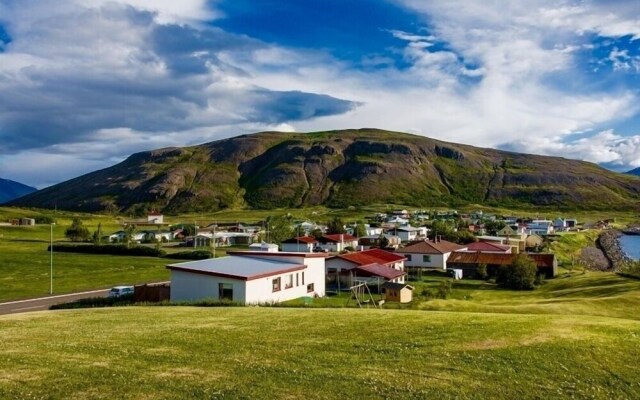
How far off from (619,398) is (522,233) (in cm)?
12927

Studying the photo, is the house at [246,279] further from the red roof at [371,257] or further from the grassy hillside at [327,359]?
the grassy hillside at [327,359]

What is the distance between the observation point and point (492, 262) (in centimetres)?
8312

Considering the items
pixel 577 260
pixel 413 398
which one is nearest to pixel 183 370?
pixel 413 398

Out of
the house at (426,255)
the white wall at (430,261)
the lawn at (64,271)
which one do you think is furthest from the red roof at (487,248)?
the lawn at (64,271)

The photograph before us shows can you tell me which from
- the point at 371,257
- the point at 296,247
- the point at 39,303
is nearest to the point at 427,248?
the point at 371,257

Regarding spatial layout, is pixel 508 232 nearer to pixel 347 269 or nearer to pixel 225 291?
pixel 347 269

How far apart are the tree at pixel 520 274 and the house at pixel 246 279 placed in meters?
29.7

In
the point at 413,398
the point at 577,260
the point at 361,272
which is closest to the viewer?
the point at 413,398

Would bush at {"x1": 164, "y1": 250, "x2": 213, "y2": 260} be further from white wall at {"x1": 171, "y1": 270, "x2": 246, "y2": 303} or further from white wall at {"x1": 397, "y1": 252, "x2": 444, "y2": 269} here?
white wall at {"x1": 171, "y1": 270, "x2": 246, "y2": 303}

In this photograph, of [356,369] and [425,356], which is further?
[425,356]

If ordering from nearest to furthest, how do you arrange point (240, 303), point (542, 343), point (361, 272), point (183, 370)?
point (183, 370) < point (542, 343) < point (240, 303) < point (361, 272)

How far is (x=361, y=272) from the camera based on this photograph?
66500 millimetres

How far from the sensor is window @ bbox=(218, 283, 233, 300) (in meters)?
44.8

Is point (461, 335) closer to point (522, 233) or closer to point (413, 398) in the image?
point (413, 398)
